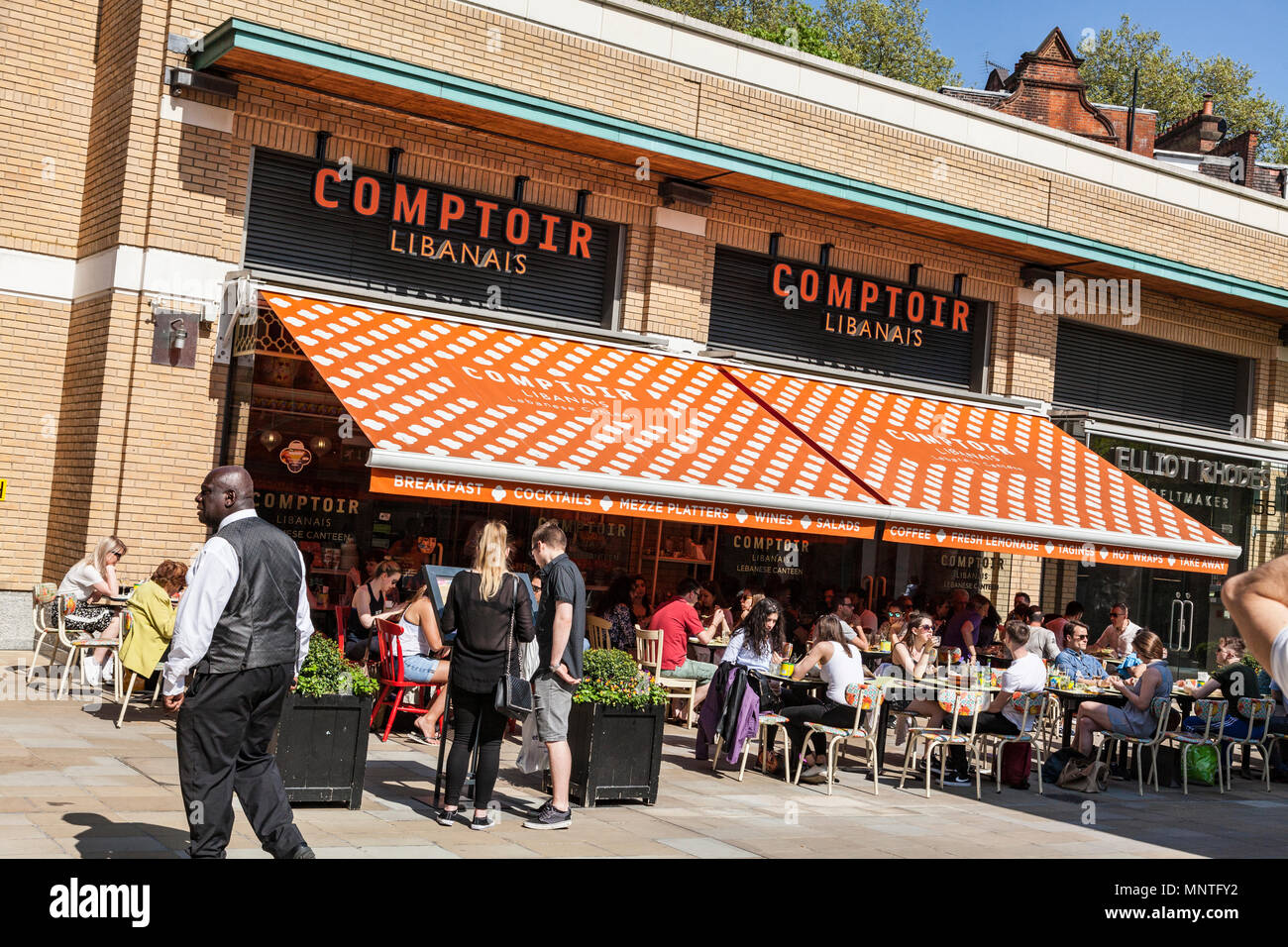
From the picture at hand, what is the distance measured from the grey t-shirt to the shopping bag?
7.24 meters

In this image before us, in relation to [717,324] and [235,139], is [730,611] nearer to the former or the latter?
[717,324]

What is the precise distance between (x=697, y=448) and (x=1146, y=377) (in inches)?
388

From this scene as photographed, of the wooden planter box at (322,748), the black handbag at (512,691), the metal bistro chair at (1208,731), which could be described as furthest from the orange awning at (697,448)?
the black handbag at (512,691)

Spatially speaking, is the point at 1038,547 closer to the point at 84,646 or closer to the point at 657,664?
the point at 657,664

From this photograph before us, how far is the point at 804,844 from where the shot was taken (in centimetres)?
768

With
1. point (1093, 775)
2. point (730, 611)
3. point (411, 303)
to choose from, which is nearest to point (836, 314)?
point (730, 611)

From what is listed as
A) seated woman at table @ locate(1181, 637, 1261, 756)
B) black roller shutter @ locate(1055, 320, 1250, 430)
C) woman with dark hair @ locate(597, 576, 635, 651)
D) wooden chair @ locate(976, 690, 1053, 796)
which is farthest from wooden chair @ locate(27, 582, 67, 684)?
black roller shutter @ locate(1055, 320, 1250, 430)

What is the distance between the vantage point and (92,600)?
1116 cm

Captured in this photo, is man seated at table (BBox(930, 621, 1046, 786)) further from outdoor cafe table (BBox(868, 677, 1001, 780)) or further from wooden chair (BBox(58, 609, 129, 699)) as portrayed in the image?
wooden chair (BBox(58, 609, 129, 699))

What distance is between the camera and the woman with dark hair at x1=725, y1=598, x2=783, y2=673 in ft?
33.8

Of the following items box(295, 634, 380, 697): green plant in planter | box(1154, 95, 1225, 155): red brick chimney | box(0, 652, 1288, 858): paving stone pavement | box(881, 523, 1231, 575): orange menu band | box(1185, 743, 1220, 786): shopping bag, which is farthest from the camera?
box(1154, 95, 1225, 155): red brick chimney

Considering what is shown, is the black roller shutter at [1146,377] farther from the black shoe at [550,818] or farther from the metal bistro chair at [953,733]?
the black shoe at [550,818]

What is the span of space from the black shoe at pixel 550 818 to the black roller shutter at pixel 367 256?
7.07 meters

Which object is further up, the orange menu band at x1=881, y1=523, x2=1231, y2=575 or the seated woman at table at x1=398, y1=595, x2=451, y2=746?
the orange menu band at x1=881, y1=523, x2=1231, y2=575
